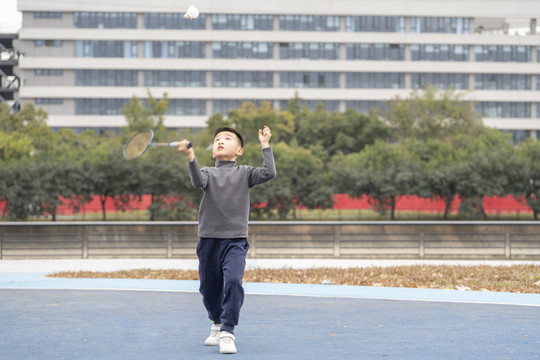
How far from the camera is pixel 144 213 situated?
5562cm

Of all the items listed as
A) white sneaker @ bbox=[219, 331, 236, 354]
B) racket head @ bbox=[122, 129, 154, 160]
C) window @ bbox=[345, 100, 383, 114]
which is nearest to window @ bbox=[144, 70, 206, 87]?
window @ bbox=[345, 100, 383, 114]

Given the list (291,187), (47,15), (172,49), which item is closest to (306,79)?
(172,49)

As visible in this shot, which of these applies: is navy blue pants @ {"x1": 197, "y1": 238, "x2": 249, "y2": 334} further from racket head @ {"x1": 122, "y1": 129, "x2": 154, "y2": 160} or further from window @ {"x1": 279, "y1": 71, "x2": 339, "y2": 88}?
window @ {"x1": 279, "y1": 71, "x2": 339, "y2": 88}

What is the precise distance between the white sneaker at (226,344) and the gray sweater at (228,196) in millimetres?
892

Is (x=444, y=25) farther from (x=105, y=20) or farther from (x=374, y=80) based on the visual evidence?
(x=105, y=20)

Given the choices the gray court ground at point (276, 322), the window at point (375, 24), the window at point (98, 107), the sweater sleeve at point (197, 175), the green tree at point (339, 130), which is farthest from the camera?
the window at point (375, 24)

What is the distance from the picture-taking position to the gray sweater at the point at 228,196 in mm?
6922

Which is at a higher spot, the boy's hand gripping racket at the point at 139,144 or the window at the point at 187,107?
Result: the window at the point at 187,107

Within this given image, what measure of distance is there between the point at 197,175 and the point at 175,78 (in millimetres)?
72691

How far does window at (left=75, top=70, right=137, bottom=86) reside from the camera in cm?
7788

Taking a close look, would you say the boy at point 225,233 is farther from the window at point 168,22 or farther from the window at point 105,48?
the window at point 105,48

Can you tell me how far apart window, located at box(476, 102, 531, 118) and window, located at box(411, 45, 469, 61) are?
18.2ft

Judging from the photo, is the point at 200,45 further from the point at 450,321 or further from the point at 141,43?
the point at 450,321

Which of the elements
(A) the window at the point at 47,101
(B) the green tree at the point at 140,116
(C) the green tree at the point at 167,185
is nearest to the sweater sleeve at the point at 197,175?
(C) the green tree at the point at 167,185
